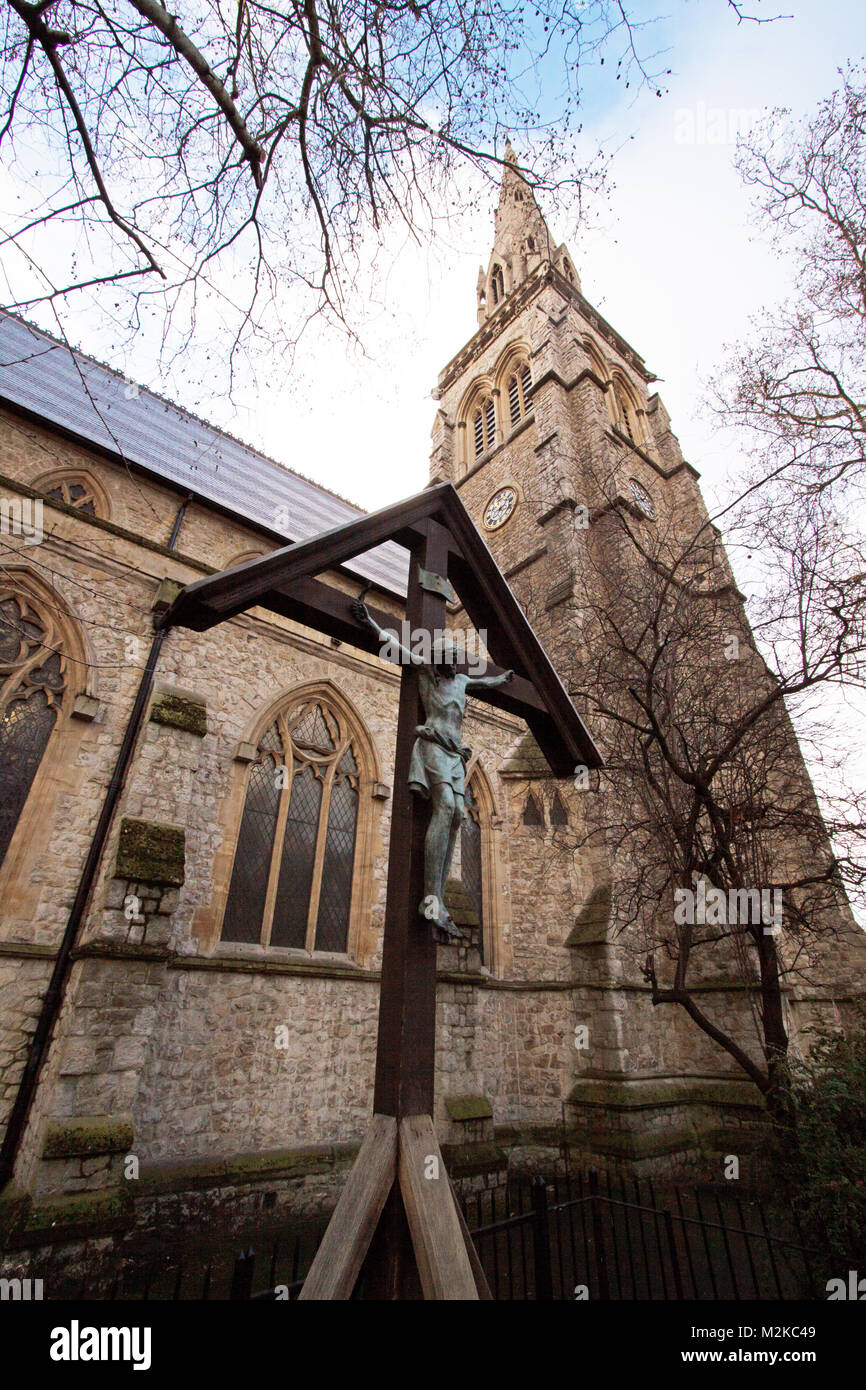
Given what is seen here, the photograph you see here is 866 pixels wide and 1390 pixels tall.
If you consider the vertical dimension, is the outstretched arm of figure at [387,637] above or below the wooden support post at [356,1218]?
above

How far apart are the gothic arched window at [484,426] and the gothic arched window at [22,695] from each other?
17.0 meters

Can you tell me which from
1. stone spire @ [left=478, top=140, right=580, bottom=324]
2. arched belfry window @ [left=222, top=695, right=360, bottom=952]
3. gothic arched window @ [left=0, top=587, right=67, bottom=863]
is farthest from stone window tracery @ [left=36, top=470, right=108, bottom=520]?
stone spire @ [left=478, top=140, right=580, bottom=324]

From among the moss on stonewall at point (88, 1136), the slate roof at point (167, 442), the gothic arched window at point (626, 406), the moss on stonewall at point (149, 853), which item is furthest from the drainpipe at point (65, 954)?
the gothic arched window at point (626, 406)

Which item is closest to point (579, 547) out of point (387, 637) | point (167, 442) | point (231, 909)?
point (167, 442)

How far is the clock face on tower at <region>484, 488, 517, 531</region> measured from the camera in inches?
714

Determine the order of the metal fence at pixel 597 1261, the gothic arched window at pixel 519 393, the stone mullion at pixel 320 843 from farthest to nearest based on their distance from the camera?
the gothic arched window at pixel 519 393 < the stone mullion at pixel 320 843 < the metal fence at pixel 597 1261

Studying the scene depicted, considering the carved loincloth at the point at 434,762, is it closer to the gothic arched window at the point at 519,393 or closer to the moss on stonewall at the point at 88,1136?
the moss on stonewall at the point at 88,1136

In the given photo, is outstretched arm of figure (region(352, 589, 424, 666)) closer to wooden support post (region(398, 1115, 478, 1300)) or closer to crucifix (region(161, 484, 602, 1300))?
crucifix (region(161, 484, 602, 1300))

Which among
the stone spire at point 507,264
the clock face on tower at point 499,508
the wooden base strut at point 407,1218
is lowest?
the wooden base strut at point 407,1218

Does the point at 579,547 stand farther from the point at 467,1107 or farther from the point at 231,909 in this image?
the point at 467,1107

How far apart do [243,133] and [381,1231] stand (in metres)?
5.64

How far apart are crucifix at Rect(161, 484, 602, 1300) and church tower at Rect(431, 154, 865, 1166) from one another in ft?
10.9

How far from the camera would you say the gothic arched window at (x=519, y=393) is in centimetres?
2020

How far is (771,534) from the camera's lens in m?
6.89
